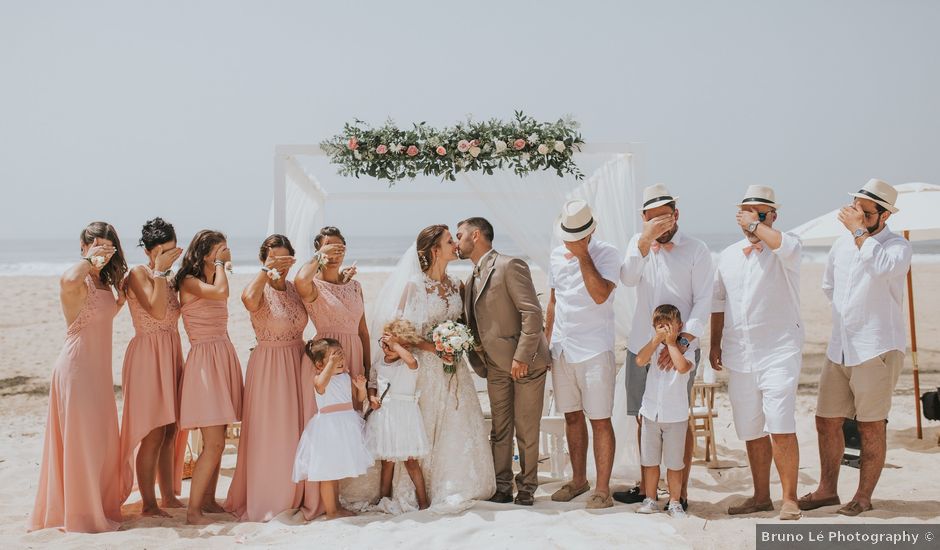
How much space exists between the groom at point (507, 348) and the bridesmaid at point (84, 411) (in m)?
2.60

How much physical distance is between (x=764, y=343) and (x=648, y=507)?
56.0 inches

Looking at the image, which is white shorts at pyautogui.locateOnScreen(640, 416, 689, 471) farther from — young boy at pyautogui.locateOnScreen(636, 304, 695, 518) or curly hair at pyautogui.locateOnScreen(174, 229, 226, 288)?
curly hair at pyautogui.locateOnScreen(174, 229, 226, 288)

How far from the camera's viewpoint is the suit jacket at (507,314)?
5.62m

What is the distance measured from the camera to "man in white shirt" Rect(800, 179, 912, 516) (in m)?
5.14

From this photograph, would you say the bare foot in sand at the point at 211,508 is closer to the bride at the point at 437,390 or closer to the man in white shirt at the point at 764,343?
the bride at the point at 437,390

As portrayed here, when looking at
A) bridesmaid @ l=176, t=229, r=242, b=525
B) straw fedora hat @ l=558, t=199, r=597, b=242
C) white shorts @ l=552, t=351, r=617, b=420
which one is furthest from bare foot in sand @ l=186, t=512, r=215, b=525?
straw fedora hat @ l=558, t=199, r=597, b=242

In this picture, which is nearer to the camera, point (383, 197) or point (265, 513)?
point (265, 513)

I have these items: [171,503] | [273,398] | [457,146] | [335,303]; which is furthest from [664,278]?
[171,503]

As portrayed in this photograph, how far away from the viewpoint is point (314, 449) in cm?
533

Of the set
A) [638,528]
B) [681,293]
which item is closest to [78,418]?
[638,528]

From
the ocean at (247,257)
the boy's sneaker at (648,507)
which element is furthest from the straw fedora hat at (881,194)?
the ocean at (247,257)

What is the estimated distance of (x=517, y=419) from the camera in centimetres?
586

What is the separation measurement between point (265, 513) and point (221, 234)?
2071 millimetres

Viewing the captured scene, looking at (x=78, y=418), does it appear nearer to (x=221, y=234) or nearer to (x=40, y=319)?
(x=221, y=234)
